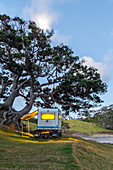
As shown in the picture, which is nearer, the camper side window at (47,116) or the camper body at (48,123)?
the camper body at (48,123)

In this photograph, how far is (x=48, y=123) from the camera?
2005 cm

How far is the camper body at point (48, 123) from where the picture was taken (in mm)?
19562

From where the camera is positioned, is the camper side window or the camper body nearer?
the camper body

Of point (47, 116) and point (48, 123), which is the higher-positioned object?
point (47, 116)

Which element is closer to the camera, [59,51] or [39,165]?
[39,165]

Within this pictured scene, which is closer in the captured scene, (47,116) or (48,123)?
(48,123)

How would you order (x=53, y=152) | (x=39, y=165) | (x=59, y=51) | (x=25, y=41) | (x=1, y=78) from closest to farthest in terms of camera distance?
(x=39, y=165) → (x=53, y=152) → (x=25, y=41) → (x=59, y=51) → (x=1, y=78)

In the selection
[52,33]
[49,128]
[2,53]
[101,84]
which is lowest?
[49,128]

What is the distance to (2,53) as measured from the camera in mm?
24516

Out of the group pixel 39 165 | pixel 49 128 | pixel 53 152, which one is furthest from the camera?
pixel 49 128

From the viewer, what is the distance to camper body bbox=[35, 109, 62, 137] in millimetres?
19562

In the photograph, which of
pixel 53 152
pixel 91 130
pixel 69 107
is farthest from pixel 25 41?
pixel 91 130

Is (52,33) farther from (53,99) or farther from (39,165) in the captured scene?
(39,165)

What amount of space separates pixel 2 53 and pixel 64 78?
9.61 meters
